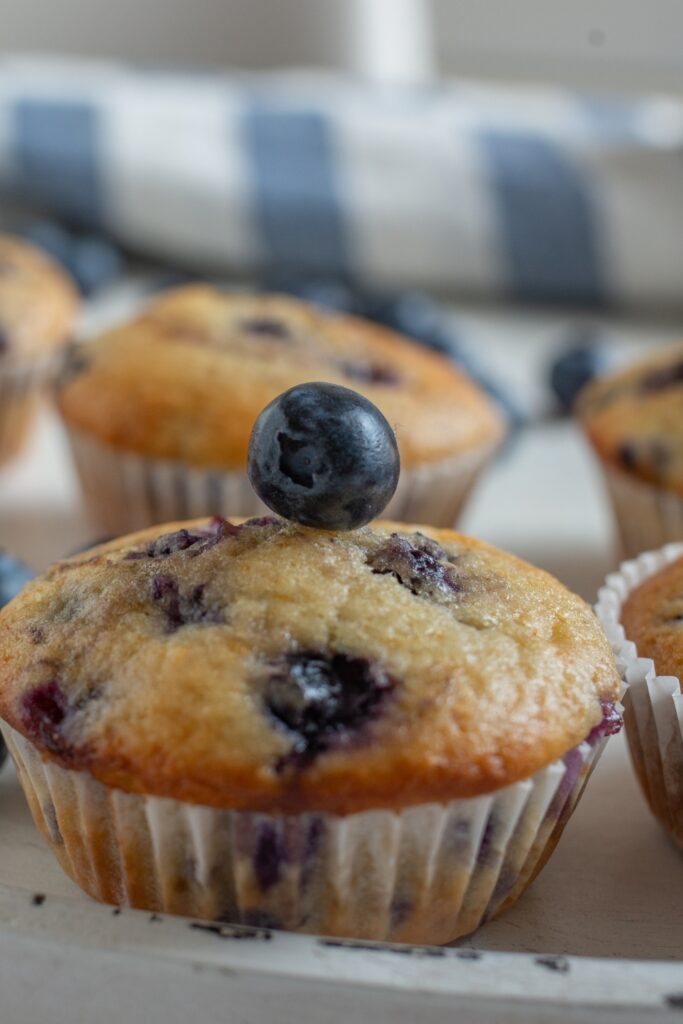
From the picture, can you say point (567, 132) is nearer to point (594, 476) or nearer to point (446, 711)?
point (594, 476)

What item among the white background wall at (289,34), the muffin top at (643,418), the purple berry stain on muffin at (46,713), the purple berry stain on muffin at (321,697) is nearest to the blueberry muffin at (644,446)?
the muffin top at (643,418)

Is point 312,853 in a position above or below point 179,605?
below

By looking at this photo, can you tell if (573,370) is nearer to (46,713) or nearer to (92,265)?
(92,265)

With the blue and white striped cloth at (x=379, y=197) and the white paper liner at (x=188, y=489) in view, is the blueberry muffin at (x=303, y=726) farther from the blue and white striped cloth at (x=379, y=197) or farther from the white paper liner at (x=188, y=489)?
the blue and white striped cloth at (x=379, y=197)

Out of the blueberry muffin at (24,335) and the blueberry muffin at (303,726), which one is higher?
the blueberry muffin at (303,726)

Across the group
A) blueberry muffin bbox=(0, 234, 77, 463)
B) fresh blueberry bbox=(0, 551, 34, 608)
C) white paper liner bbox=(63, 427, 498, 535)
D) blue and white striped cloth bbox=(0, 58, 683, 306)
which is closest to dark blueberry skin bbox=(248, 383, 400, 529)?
fresh blueberry bbox=(0, 551, 34, 608)

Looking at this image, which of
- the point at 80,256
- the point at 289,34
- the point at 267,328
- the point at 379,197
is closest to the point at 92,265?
the point at 80,256
